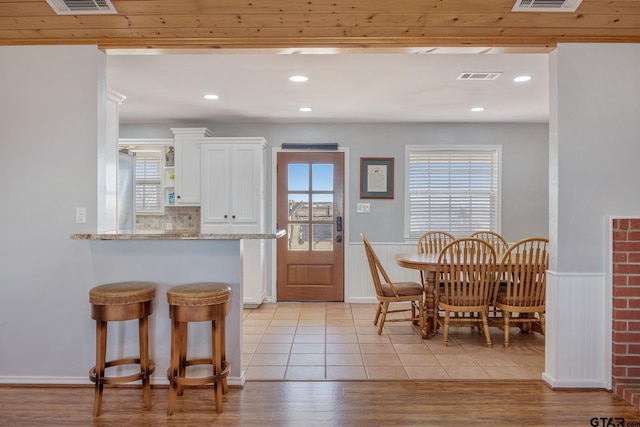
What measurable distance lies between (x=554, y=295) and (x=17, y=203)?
352 centimetres

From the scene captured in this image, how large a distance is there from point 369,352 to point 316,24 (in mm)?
2462

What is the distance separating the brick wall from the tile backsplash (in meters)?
4.33

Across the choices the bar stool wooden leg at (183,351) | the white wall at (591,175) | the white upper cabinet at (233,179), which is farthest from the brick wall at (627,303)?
the white upper cabinet at (233,179)

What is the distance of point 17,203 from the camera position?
265cm

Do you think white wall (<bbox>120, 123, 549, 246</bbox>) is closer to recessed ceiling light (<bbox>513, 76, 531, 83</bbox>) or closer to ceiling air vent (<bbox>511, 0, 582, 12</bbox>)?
recessed ceiling light (<bbox>513, 76, 531, 83</bbox>)

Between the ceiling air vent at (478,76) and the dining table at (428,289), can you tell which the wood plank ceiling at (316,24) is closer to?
the ceiling air vent at (478,76)

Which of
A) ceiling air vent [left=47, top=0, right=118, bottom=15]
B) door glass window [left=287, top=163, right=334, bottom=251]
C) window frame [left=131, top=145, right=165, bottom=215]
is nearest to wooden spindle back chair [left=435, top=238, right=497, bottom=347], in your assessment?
door glass window [left=287, top=163, right=334, bottom=251]

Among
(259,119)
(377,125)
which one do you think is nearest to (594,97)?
(377,125)

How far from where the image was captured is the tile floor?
9.46ft

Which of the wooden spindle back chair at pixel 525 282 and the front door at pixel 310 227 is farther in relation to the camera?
the front door at pixel 310 227

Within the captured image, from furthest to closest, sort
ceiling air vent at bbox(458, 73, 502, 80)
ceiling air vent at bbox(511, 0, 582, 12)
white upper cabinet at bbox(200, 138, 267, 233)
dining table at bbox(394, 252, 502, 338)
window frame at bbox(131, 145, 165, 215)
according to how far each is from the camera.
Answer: window frame at bbox(131, 145, 165, 215)
white upper cabinet at bbox(200, 138, 267, 233)
dining table at bbox(394, 252, 502, 338)
ceiling air vent at bbox(458, 73, 502, 80)
ceiling air vent at bbox(511, 0, 582, 12)

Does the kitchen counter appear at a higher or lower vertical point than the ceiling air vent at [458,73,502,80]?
lower

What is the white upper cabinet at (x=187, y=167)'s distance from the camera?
4938 mm

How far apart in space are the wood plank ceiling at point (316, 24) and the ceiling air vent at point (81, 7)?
0.12 feet
